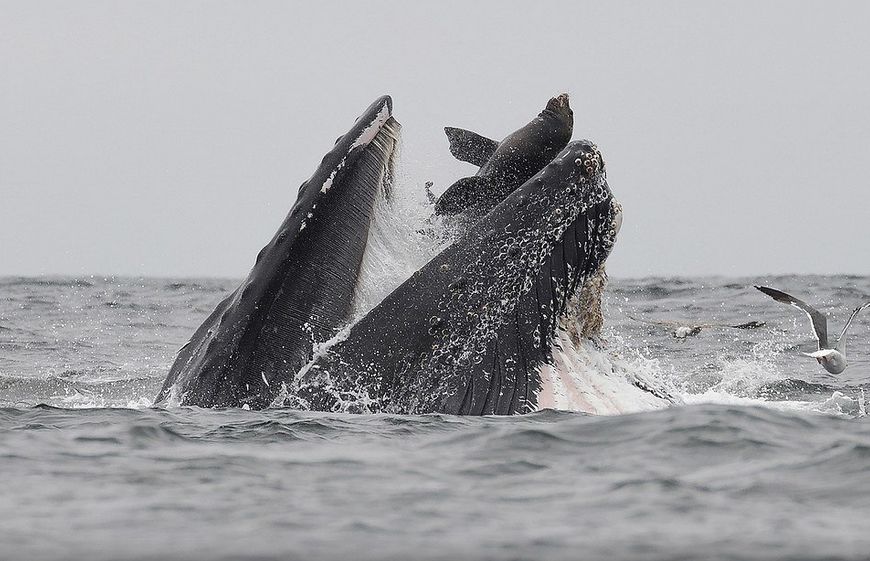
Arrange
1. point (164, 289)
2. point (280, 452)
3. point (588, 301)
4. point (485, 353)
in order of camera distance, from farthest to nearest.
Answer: point (164, 289) → point (588, 301) → point (485, 353) → point (280, 452)

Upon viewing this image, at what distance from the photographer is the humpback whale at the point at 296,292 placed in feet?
20.8

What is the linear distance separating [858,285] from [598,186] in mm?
21722

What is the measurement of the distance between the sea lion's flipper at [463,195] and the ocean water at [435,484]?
3.33 feet

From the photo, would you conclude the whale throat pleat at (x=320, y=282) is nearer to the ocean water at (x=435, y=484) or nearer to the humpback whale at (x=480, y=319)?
the humpback whale at (x=480, y=319)

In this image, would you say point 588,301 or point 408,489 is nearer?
point 408,489

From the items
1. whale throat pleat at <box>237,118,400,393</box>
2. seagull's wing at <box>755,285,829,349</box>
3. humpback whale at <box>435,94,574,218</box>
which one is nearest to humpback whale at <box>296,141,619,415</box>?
whale throat pleat at <box>237,118,400,393</box>

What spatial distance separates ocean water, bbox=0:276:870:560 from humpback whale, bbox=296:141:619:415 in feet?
0.43

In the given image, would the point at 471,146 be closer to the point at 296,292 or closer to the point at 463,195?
the point at 463,195

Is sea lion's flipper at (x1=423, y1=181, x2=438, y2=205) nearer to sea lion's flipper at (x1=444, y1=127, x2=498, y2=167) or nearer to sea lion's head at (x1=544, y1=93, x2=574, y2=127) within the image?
sea lion's flipper at (x1=444, y1=127, x2=498, y2=167)

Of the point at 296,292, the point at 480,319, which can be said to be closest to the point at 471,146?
the point at 480,319

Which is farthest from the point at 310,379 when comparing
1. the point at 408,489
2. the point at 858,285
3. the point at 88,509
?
the point at 858,285

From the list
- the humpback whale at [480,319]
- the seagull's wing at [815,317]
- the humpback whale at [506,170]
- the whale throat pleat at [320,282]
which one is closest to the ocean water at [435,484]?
the humpback whale at [480,319]

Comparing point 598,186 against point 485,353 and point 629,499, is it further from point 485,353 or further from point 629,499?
point 629,499

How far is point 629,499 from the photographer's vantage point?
→ 5012 millimetres
